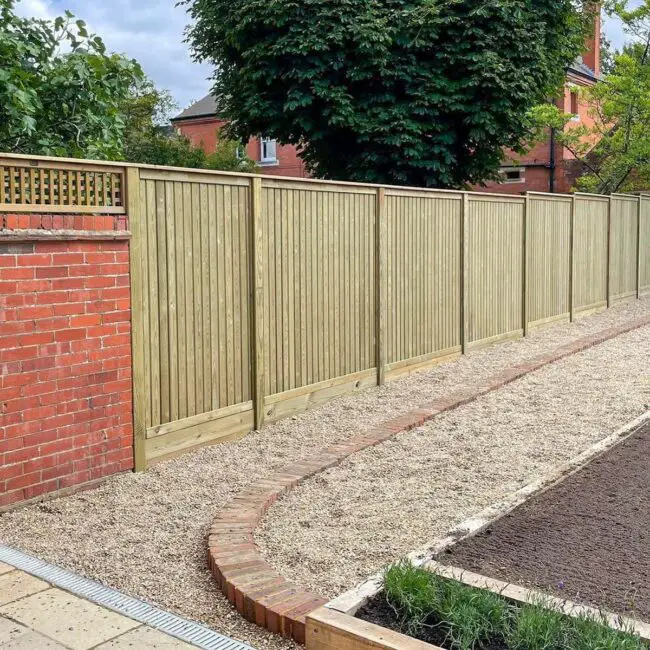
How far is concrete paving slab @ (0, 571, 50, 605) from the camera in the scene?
3607 mm

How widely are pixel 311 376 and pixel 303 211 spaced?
55.2 inches

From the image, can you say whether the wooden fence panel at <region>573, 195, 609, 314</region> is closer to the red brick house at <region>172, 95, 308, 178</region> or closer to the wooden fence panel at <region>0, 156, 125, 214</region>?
the wooden fence panel at <region>0, 156, 125, 214</region>

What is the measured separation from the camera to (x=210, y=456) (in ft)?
19.6

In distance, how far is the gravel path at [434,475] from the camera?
4172 mm

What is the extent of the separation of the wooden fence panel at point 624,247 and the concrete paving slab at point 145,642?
1338cm

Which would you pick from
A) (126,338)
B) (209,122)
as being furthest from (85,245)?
(209,122)

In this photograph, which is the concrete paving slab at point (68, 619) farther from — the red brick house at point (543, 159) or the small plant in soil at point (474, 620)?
the red brick house at point (543, 159)

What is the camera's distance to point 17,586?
3721 millimetres

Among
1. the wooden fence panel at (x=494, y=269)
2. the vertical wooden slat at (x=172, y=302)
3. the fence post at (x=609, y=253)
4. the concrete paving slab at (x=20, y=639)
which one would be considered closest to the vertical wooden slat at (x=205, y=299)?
the vertical wooden slat at (x=172, y=302)

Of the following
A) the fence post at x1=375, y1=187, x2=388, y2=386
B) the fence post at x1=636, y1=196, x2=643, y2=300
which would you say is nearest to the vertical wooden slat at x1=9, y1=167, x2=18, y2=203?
the fence post at x1=375, y1=187, x2=388, y2=386

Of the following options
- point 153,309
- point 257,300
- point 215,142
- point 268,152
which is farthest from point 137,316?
point 215,142

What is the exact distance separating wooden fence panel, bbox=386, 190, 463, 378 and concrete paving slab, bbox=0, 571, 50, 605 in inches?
203

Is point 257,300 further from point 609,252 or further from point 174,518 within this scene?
point 609,252

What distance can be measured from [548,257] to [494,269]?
202cm
